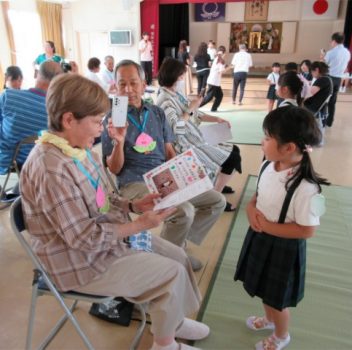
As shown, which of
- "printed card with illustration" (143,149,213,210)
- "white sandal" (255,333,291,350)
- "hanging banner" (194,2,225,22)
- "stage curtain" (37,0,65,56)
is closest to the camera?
"printed card with illustration" (143,149,213,210)

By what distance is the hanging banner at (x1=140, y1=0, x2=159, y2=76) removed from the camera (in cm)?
977

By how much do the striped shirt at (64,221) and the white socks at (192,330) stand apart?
0.52m

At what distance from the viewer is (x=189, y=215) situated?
173cm

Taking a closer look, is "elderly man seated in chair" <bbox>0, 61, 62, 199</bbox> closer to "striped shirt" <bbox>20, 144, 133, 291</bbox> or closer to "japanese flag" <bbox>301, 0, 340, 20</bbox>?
"striped shirt" <bbox>20, 144, 133, 291</bbox>

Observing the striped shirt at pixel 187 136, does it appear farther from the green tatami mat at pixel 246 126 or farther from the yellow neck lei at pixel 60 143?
the green tatami mat at pixel 246 126

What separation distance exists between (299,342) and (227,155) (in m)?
1.33

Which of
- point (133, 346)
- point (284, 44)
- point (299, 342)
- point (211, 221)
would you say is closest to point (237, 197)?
point (211, 221)

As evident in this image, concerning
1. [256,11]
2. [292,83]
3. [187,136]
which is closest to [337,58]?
[292,83]

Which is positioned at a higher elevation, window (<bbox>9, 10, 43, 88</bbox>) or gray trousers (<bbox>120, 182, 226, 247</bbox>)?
window (<bbox>9, 10, 43, 88</bbox>)

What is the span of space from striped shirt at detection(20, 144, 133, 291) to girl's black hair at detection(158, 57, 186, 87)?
1233mm

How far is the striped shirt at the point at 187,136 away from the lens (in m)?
2.18

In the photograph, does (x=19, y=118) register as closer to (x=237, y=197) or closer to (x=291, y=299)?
(x=237, y=197)

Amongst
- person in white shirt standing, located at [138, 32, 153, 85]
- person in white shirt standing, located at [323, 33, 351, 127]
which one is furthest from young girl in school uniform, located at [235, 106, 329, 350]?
person in white shirt standing, located at [138, 32, 153, 85]

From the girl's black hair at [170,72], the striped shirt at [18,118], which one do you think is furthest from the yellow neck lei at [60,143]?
the striped shirt at [18,118]
